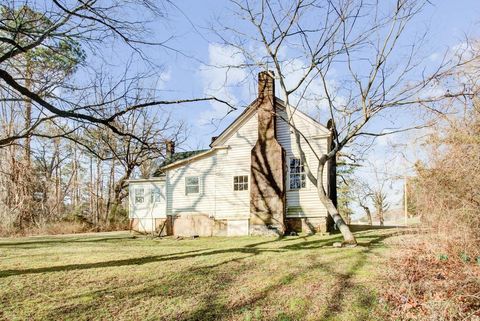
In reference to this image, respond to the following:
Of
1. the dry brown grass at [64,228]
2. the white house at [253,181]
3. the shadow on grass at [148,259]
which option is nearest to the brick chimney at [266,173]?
the white house at [253,181]

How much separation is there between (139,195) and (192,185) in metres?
5.44

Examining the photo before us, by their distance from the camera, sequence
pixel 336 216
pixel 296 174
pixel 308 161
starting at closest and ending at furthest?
pixel 336 216, pixel 308 161, pixel 296 174

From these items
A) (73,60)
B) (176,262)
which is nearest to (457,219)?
(176,262)

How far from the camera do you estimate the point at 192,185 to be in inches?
696

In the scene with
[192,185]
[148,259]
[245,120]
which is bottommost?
[148,259]

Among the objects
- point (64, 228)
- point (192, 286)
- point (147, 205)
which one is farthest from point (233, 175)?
point (64, 228)

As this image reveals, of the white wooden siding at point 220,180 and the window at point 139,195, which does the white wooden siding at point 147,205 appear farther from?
the white wooden siding at point 220,180

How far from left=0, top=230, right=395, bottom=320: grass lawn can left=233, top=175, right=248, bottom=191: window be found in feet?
23.4

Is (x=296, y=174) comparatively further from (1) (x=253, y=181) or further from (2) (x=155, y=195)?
(2) (x=155, y=195)

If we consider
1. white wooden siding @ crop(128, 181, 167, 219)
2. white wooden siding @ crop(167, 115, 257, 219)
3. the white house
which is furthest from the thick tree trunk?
white wooden siding @ crop(128, 181, 167, 219)

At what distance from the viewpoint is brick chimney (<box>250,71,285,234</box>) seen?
599 inches

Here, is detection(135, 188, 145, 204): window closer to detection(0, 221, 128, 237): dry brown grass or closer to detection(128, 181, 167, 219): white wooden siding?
detection(128, 181, 167, 219): white wooden siding

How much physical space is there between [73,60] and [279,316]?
5.37 m

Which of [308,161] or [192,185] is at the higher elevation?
[308,161]
